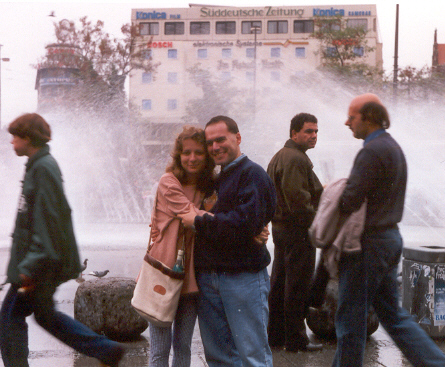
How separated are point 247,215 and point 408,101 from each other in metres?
18.8

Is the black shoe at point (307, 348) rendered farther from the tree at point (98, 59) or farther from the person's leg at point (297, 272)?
the tree at point (98, 59)

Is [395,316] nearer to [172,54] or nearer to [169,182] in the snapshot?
[169,182]

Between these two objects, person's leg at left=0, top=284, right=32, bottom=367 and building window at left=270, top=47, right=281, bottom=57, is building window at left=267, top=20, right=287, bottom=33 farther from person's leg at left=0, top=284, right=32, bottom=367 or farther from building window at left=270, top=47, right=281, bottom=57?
person's leg at left=0, top=284, right=32, bottom=367

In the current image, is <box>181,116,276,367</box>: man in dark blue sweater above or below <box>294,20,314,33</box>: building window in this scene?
below

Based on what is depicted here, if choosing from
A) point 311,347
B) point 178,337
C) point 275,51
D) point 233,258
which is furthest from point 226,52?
point 233,258

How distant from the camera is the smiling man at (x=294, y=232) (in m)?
4.47

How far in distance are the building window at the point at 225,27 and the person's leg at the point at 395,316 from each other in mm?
64098

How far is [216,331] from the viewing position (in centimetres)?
297

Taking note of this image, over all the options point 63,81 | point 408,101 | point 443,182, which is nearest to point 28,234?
point 443,182

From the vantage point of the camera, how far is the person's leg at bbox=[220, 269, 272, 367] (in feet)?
9.29

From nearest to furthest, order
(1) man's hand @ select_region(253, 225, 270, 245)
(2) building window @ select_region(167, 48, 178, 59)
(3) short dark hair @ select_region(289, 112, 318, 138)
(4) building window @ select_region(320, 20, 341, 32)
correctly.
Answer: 1. (1) man's hand @ select_region(253, 225, 270, 245)
2. (3) short dark hair @ select_region(289, 112, 318, 138)
3. (4) building window @ select_region(320, 20, 341, 32)
4. (2) building window @ select_region(167, 48, 178, 59)

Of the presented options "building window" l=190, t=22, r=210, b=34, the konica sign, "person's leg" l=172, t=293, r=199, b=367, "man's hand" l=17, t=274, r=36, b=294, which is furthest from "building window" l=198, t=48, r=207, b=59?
"person's leg" l=172, t=293, r=199, b=367

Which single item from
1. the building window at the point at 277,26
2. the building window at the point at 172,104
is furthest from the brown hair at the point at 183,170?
the building window at the point at 277,26

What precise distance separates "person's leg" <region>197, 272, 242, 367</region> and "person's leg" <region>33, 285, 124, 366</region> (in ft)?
2.31
